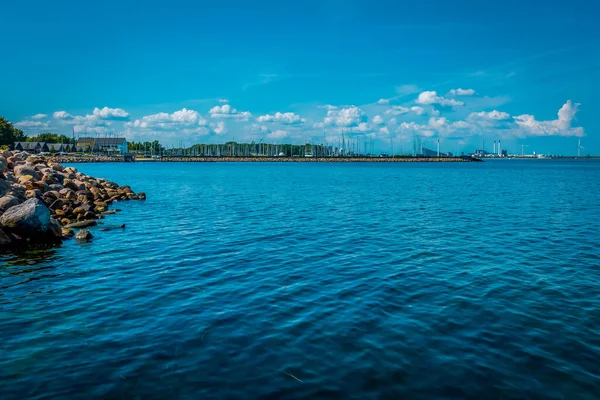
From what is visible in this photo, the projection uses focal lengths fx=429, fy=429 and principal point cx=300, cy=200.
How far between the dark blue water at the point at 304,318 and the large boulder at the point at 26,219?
1.68m

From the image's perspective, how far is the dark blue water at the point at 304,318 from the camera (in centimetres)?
893

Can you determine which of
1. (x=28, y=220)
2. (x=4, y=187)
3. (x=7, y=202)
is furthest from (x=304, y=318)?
(x=4, y=187)

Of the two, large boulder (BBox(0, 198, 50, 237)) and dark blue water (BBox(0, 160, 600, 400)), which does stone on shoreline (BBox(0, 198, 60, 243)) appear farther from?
dark blue water (BBox(0, 160, 600, 400))

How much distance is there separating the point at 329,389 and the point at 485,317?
6271 mm

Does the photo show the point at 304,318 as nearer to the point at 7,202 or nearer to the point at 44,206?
the point at 44,206

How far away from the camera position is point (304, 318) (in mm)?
12477

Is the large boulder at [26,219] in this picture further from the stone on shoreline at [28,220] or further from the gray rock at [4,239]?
the gray rock at [4,239]

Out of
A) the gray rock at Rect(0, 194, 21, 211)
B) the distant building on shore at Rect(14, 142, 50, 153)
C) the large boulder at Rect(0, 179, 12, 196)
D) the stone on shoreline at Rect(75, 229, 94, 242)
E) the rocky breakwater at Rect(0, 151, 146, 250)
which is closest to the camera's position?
the rocky breakwater at Rect(0, 151, 146, 250)

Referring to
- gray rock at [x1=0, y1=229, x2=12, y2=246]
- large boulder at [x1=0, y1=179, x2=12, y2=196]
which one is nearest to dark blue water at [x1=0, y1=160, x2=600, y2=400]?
gray rock at [x1=0, y1=229, x2=12, y2=246]

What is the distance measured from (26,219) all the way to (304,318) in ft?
55.9

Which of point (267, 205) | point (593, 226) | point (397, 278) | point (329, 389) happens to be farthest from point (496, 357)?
point (267, 205)

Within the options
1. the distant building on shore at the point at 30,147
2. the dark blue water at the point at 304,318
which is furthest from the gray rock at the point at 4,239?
the distant building on shore at the point at 30,147

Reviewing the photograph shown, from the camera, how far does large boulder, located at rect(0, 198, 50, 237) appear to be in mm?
21812

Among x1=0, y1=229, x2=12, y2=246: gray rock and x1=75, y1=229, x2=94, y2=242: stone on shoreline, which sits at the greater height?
x1=0, y1=229, x2=12, y2=246: gray rock
